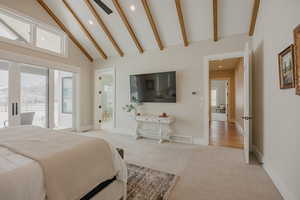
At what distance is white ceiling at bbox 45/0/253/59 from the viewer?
10.4 ft

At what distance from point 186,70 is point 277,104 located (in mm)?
2351

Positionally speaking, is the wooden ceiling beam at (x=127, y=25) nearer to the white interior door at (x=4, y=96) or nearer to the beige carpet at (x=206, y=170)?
the beige carpet at (x=206, y=170)

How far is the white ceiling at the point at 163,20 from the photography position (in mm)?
3180

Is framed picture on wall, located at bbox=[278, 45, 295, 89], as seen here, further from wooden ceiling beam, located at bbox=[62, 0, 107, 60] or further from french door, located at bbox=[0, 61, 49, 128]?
french door, located at bbox=[0, 61, 49, 128]

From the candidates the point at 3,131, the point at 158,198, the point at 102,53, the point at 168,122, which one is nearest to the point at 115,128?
the point at 168,122

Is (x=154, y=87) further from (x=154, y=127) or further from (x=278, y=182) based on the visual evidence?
(x=278, y=182)

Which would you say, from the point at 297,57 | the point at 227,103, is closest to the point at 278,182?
the point at 297,57

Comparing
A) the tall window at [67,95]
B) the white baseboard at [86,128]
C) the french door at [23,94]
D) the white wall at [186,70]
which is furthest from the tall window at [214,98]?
the french door at [23,94]

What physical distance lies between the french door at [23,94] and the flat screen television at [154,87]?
2.68 m

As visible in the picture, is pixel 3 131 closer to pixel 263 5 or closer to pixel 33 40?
pixel 33 40

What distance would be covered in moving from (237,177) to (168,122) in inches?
77.9

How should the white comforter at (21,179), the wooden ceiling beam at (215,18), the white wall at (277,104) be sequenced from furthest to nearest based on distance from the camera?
the wooden ceiling beam at (215,18)
the white wall at (277,104)
the white comforter at (21,179)

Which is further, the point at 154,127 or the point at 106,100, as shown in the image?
the point at 106,100

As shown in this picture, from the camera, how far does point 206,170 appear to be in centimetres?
250
